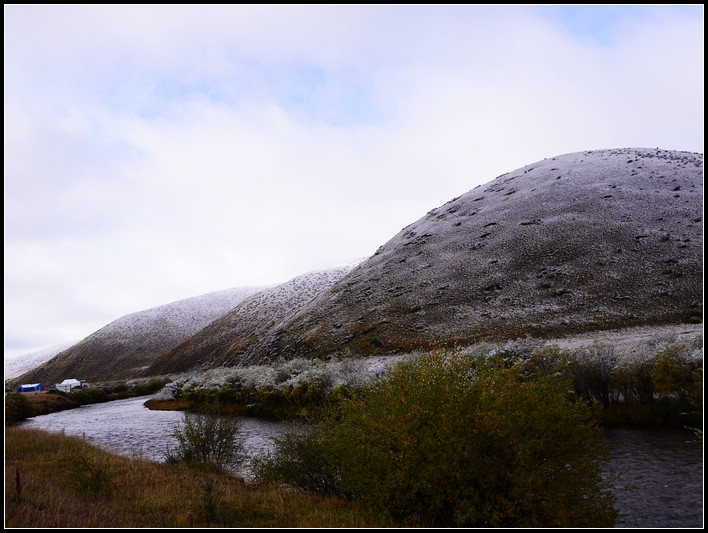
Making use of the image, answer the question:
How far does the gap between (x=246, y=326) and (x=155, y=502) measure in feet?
277

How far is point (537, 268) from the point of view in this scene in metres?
57.0

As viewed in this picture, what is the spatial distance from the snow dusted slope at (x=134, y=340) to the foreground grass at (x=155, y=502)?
104244 mm

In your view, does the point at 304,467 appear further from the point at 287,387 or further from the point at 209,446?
the point at 287,387

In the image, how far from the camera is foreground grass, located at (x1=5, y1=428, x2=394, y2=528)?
8766 mm

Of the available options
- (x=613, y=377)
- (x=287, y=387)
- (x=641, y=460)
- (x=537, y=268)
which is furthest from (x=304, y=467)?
(x=537, y=268)

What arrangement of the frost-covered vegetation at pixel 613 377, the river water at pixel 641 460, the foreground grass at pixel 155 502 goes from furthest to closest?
the frost-covered vegetation at pixel 613 377 < the river water at pixel 641 460 < the foreground grass at pixel 155 502

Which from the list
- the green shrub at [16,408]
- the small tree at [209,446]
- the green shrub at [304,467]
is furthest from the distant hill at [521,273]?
the green shrub at [304,467]

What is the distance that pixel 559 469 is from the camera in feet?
27.9

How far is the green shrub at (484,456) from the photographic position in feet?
26.5

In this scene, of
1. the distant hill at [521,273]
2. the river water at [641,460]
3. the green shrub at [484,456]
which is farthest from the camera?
the distant hill at [521,273]

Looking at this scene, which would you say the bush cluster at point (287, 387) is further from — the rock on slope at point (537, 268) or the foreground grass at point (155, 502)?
the foreground grass at point (155, 502)

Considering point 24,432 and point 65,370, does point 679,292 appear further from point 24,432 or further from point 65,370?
point 65,370

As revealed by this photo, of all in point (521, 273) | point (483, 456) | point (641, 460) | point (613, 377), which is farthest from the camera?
point (521, 273)

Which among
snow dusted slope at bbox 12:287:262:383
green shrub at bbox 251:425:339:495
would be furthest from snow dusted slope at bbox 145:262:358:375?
green shrub at bbox 251:425:339:495
